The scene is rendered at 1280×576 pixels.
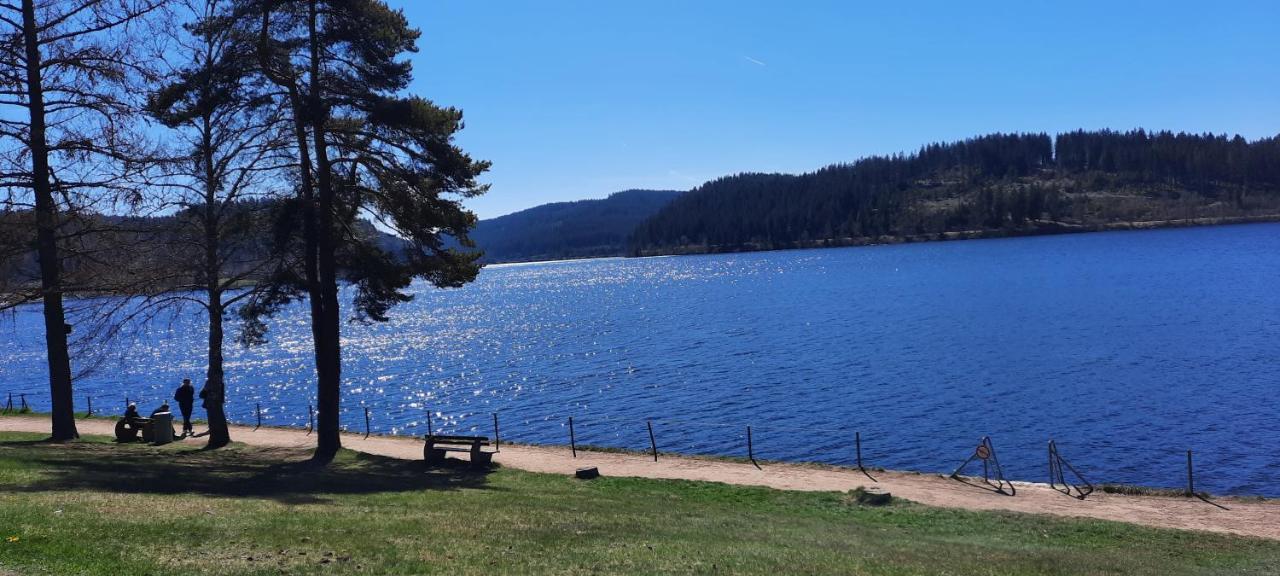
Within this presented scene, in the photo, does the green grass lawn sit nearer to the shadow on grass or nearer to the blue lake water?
the shadow on grass

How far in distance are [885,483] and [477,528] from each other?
13.6m

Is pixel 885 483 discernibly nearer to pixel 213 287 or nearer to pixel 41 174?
pixel 213 287

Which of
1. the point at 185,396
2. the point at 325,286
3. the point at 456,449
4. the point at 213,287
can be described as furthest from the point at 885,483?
the point at 185,396

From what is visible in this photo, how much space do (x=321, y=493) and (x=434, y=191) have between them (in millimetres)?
9227

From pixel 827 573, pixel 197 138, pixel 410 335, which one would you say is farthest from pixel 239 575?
pixel 410 335

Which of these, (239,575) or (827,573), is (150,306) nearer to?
(239,575)

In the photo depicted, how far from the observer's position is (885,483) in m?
22.4

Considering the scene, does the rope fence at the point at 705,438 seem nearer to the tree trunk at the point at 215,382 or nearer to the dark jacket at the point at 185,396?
the dark jacket at the point at 185,396

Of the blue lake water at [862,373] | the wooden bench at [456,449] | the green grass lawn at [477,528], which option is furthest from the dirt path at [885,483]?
the blue lake water at [862,373]

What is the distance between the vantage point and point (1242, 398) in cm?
3503

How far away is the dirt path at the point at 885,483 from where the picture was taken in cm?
1858

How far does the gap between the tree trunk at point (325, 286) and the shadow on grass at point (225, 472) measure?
954 millimetres

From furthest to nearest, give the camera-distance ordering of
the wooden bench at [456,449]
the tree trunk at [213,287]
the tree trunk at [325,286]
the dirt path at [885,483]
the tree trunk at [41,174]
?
the wooden bench at [456,449] → the tree trunk at [325,286] → the tree trunk at [213,287] → the dirt path at [885,483] → the tree trunk at [41,174]

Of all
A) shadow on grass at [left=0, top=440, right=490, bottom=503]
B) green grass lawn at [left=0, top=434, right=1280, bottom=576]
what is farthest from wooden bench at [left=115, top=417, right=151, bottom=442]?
green grass lawn at [left=0, top=434, right=1280, bottom=576]
